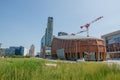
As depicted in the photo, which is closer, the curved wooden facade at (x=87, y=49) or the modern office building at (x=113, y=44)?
the curved wooden facade at (x=87, y=49)

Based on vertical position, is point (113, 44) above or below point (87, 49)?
above

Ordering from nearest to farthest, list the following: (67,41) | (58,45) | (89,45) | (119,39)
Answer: (89,45), (67,41), (58,45), (119,39)

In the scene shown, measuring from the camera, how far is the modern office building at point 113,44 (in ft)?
265

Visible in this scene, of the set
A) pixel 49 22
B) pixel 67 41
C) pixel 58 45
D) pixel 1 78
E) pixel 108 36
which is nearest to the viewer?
pixel 1 78

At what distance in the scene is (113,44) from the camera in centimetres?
8462

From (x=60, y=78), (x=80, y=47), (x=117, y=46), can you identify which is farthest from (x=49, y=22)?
(x=60, y=78)

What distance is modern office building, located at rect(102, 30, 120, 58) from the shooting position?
80.8 meters

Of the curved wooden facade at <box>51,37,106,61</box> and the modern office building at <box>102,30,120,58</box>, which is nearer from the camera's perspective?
the curved wooden facade at <box>51,37,106,61</box>

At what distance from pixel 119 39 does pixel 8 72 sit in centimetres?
8142

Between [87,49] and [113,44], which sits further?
[113,44]

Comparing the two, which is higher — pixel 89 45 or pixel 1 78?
pixel 89 45

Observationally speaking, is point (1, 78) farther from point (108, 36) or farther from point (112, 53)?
point (108, 36)

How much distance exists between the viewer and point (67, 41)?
61.9 meters

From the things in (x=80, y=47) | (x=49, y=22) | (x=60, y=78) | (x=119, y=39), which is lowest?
(x=60, y=78)
